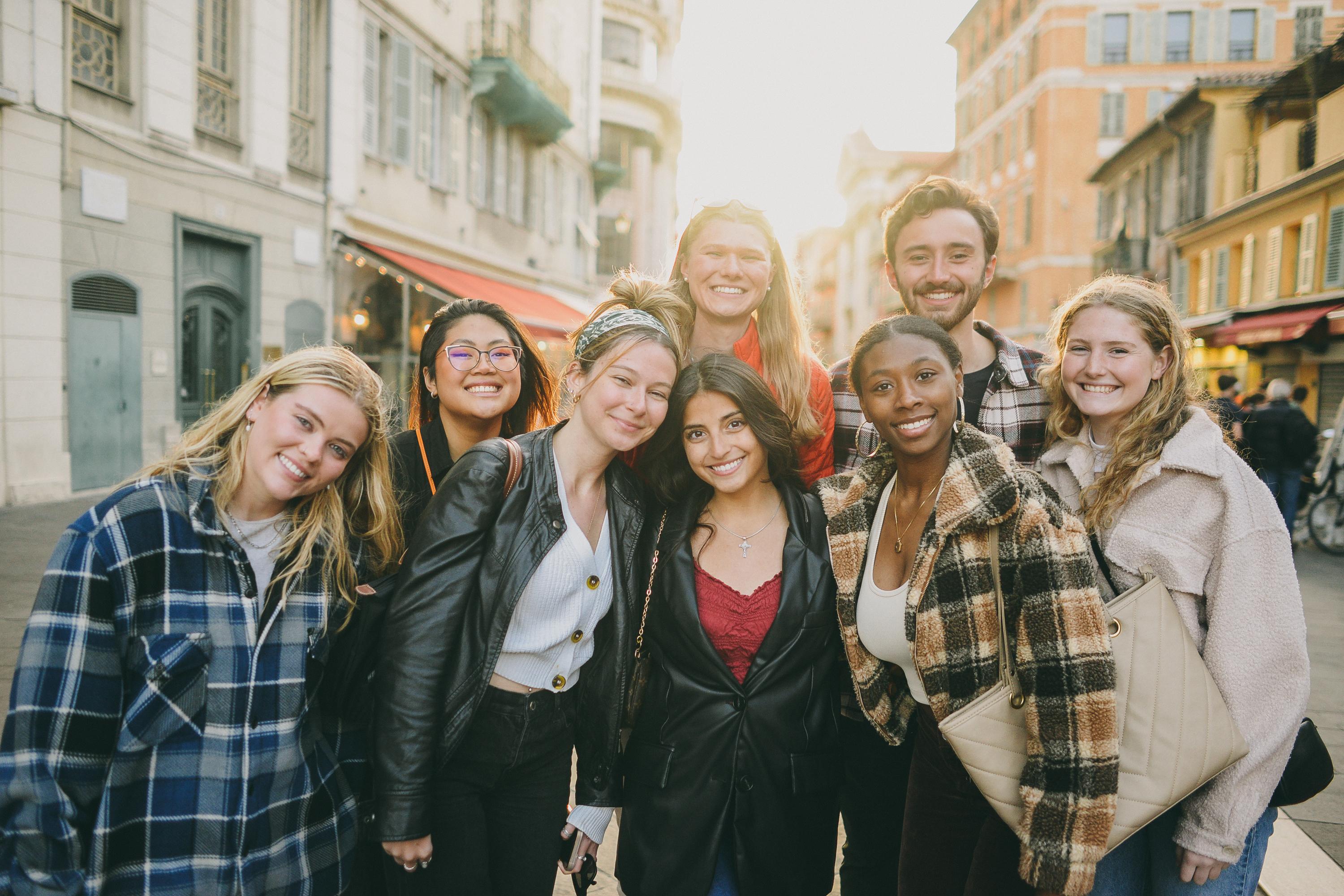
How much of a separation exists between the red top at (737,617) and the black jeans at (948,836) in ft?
1.65

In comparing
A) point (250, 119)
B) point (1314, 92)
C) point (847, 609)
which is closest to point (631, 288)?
point (847, 609)

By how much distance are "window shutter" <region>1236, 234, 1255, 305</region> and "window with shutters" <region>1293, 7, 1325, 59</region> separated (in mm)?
13600

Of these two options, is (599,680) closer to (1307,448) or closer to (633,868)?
(633,868)

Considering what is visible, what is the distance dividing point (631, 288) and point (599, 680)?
1.35 m

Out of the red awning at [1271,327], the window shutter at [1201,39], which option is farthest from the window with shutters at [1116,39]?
the red awning at [1271,327]

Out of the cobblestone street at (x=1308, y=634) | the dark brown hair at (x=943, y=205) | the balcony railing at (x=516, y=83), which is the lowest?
the cobblestone street at (x=1308, y=634)

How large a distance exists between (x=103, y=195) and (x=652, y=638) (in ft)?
28.2

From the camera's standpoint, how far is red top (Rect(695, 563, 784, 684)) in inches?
92.9

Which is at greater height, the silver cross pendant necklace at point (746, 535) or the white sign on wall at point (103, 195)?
the white sign on wall at point (103, 195)

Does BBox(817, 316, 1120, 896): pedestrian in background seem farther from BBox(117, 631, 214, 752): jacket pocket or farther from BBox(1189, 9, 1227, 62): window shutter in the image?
BBox(1189, 9, 1227, 62): window shutter

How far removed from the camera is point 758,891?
230 centimetres

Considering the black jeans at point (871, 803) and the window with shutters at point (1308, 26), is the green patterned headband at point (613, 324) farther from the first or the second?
the window with shutters at point (1308, 26)

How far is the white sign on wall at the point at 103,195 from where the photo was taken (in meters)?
7.82

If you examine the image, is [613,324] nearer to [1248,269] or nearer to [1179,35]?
A: [1248,269]
